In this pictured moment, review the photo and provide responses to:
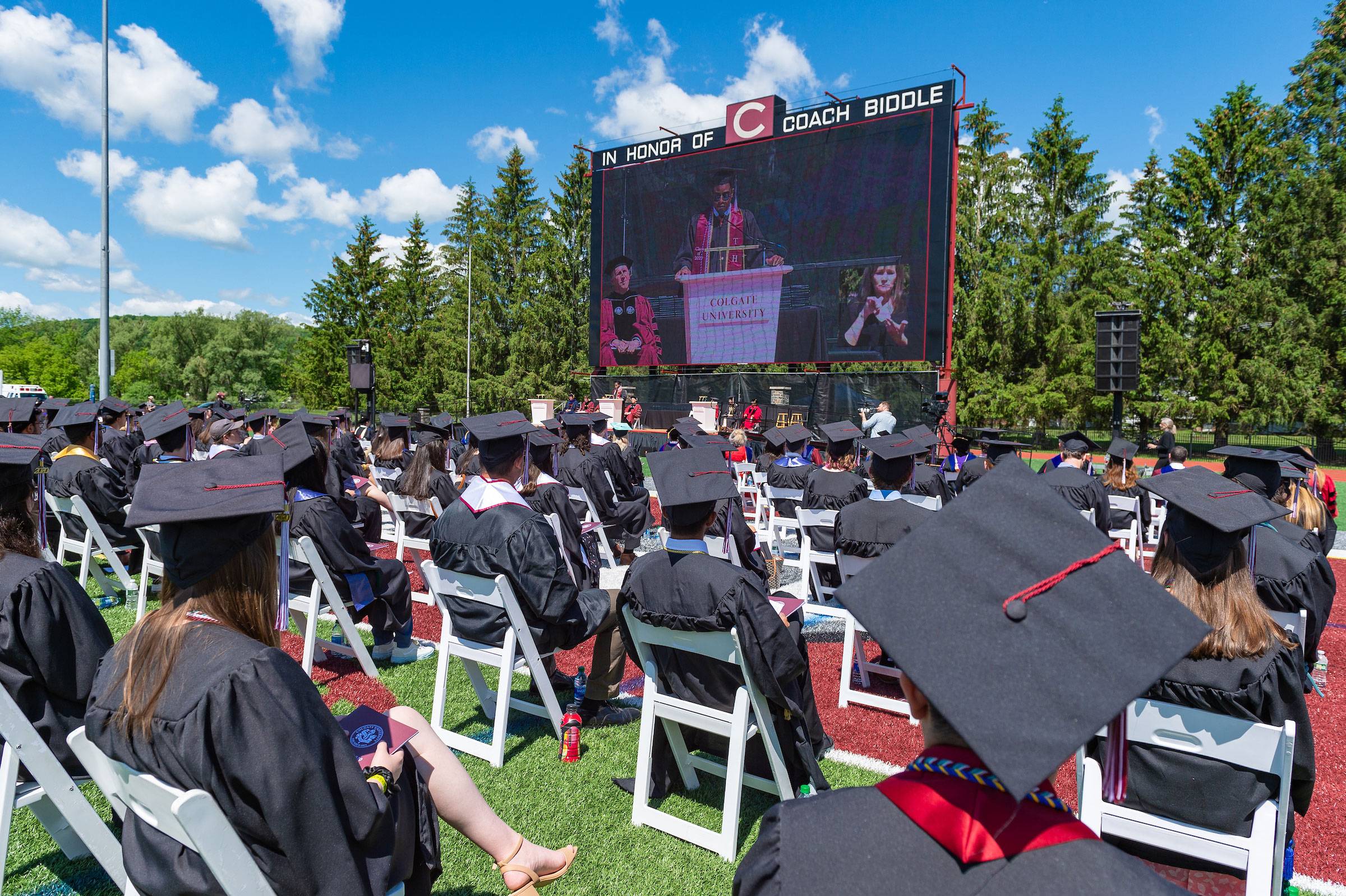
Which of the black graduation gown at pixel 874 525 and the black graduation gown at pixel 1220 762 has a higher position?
the black graduation gown at pixel 874 525

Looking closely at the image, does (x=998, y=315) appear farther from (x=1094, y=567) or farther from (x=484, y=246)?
(x=1094, y=567)

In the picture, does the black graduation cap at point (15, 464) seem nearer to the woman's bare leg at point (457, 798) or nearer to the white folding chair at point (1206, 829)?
the woman's bare leg at point (457, 798)

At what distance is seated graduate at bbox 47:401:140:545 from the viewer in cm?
665

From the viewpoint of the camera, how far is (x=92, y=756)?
180 cm

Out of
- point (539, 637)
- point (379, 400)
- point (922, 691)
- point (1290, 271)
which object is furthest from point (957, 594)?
point (379, 400)

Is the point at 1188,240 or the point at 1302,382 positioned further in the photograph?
the point at 1188,240

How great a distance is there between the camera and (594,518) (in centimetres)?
869

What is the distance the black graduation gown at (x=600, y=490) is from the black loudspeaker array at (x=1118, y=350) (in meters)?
8.57

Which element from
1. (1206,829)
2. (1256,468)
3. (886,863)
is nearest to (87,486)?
(886,863)

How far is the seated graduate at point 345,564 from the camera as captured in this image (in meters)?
5.00

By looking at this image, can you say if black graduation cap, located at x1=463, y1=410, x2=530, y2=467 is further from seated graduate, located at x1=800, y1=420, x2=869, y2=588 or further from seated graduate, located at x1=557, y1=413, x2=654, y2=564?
seated graduate, located at x1=557, y1=413, x2=654, y2=564

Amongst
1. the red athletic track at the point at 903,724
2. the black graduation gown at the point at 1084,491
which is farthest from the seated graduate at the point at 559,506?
the black graduation gown at the point at 1084,491

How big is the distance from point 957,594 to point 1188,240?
3180 cm

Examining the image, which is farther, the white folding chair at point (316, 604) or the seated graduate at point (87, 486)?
the seated graduate at point (87, 486)
